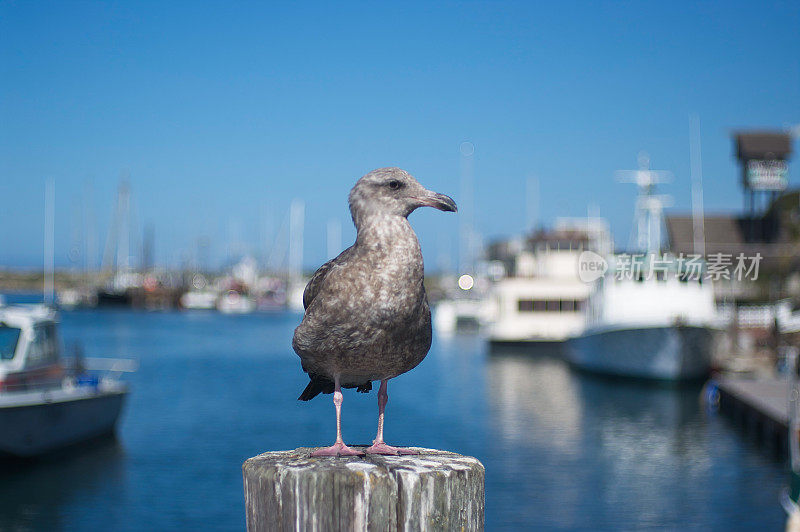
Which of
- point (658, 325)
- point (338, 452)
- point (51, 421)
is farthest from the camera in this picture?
point (658, 325)

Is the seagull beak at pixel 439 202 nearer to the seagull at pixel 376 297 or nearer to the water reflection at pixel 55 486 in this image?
the seagull at pixel 376 297

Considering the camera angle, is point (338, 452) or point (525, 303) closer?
point (338, 452)

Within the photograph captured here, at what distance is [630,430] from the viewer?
29.5 meters

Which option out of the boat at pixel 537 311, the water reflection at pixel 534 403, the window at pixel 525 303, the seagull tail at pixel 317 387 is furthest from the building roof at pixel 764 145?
the seagull tail at pixel 317 387

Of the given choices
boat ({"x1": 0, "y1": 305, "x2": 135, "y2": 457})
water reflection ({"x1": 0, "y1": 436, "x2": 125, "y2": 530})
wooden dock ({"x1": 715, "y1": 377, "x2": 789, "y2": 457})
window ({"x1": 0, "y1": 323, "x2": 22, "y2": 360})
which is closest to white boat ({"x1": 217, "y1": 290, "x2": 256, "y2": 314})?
wooden dock ({"x1": 715, "y1": 377, "x2": 789, "y2": 457})

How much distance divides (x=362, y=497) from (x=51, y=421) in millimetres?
20168

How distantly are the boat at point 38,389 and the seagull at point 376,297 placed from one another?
58.4ft

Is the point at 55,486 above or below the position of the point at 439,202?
below

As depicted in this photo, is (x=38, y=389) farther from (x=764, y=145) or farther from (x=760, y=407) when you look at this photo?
(x=764, y=145)

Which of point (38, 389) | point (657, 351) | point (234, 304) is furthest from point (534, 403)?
point (234, 304)

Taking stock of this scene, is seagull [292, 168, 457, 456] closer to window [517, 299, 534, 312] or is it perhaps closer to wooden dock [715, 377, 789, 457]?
wooden dock [715, 377, 789, 457]

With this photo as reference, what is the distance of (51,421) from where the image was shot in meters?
20.7

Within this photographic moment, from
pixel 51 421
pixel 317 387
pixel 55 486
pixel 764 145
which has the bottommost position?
pixel 55 486

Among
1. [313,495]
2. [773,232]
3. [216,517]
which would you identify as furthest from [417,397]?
[313,495]
